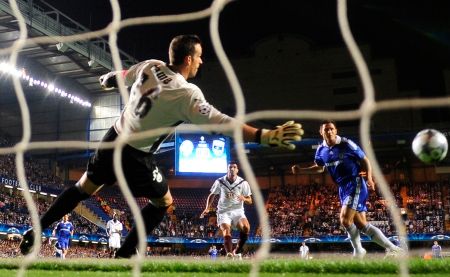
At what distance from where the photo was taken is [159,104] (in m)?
4.19

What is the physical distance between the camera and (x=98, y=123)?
113ft

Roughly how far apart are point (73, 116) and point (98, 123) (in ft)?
7.61

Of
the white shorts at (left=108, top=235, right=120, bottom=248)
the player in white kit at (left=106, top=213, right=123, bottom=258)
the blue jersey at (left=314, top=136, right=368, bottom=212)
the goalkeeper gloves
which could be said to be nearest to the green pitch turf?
the blue jersey at (left=314, top=136, right=368, bottom=212)

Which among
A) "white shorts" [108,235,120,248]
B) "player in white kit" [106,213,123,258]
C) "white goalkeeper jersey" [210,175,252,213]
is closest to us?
"white goalkeeper jersey" [210,175,252,213]

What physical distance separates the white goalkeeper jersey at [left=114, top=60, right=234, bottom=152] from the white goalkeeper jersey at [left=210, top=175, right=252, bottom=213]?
19.1 ft

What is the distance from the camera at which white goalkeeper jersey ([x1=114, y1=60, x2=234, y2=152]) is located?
391cm

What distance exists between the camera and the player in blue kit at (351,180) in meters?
7.42

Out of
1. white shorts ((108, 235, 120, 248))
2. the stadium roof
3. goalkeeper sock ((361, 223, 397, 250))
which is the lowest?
white shorts ((108, 235, 120, 248))

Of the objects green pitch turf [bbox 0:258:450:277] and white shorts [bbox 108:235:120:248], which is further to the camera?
white shorts [bbox 108:235:120:248]

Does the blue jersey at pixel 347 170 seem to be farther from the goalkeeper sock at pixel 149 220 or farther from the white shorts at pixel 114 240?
the white shorts at pixel 114 240

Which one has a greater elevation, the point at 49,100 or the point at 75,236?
the point at 49,100

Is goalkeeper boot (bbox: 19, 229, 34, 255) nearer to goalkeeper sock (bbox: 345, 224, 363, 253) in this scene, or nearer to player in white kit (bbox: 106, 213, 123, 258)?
goalkeeper sock (bbox: 345, 224, 363, 253)

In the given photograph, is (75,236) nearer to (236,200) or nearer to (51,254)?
(51,254)

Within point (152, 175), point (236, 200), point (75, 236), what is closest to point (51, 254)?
point (75, 236)
